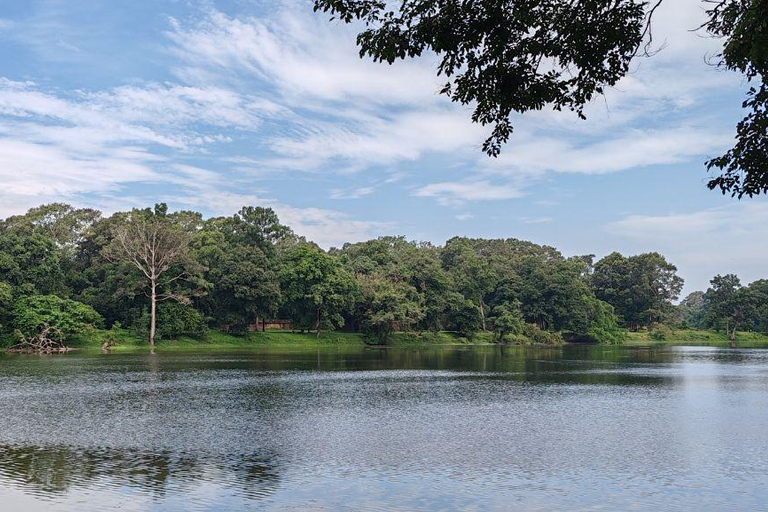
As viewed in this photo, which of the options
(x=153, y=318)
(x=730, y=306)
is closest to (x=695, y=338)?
(x=730, y=306)

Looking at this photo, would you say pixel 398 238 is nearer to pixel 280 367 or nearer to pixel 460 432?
pixel 280 367

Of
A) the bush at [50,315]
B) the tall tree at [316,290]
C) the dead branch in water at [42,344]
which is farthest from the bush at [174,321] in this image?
the tall tree at [316,290]

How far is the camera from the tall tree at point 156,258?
64.7 m

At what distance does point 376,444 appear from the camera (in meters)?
17.6

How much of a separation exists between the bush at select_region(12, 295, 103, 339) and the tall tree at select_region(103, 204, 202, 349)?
6.36 meters

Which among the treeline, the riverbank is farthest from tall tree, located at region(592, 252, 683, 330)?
the riverbank

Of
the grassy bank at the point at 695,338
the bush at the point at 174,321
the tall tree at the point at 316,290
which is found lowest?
the grassy bank at the point at 695,338

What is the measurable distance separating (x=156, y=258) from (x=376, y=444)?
5407cm

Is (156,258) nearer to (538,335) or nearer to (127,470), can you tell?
(538,335)

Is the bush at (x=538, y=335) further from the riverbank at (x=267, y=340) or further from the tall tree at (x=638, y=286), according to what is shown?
the tall tree at (x=638, y=286)

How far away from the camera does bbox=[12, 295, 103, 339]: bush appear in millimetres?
55656

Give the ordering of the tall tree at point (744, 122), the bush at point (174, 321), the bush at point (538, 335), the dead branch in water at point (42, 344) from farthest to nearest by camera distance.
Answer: the bush at point (538, 335), the bush at point (174, 321), the dead branch in water at point (42, 344), the tall tree at point (744, 122)

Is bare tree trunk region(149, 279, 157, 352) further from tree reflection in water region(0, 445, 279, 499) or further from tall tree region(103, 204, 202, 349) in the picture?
tree reflection in water region(0, 445, 279, 499)

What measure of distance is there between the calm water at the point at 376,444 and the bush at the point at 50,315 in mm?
23336
